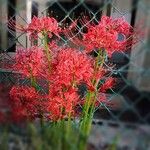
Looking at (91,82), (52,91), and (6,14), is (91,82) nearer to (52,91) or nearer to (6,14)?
(52,91)

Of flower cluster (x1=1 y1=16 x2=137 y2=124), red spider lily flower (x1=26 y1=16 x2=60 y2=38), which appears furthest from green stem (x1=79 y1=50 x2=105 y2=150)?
red spider lily flower (x1=26 y1=16 x2=60 y2=38)

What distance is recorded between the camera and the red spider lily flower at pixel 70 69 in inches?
48.9

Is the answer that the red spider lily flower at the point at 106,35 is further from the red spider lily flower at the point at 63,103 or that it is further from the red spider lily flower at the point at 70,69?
A: the red spider lily flower at the point at 63,103

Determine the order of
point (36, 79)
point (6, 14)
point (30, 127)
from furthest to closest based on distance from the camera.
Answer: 1. point (6, 14)
2. point (36, 79)
3. point (30, 127)

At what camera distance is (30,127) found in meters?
0.91

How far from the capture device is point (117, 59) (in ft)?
5.90

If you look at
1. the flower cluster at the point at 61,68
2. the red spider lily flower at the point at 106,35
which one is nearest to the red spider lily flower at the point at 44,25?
the flower cluster at the point at 61,68

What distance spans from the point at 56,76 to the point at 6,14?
675 millimetres

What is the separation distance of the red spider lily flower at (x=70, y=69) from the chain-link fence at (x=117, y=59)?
11cm

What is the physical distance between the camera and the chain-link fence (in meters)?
1.28

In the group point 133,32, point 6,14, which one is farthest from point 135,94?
point 6,14

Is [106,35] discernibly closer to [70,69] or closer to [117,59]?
[70,69]

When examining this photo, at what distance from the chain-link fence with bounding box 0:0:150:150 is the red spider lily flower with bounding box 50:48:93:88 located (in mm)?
108

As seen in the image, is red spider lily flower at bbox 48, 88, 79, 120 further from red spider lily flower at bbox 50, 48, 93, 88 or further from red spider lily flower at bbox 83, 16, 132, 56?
red spider lily flower at bbox 83, 16, 132, 56
